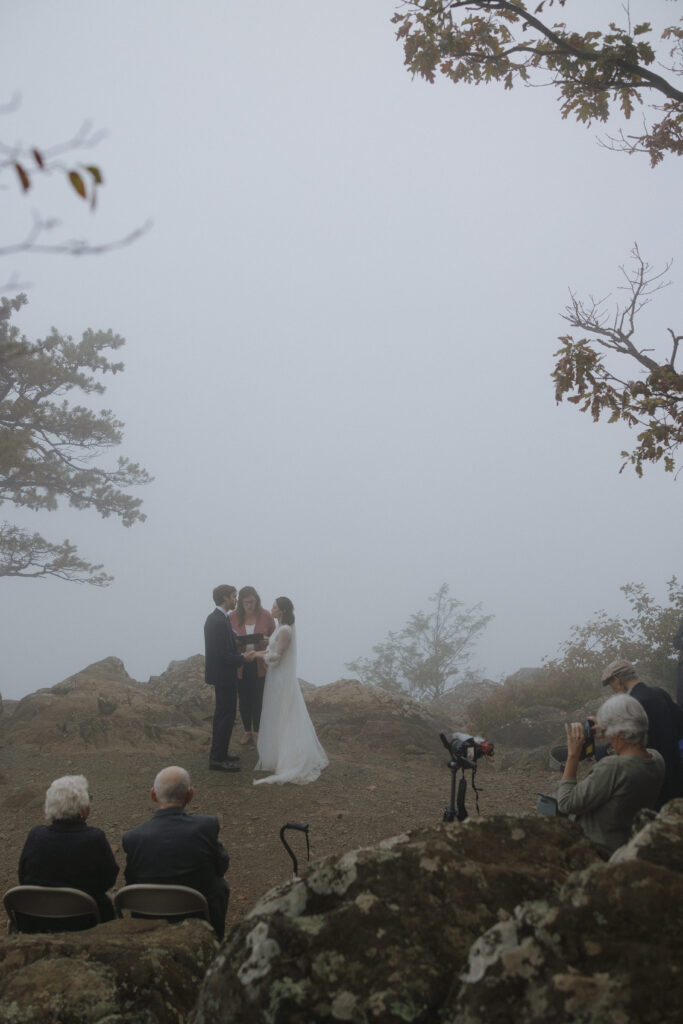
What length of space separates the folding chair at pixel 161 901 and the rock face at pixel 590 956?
1.97 meters

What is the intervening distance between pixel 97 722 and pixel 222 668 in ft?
11.3

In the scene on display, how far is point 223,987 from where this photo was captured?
2.15 meters

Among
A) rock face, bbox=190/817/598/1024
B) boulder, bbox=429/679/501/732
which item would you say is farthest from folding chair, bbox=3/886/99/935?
boulder, bbox=429/679/501/732

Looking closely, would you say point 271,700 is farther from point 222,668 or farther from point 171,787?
point 171,787

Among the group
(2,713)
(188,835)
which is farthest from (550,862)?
(2,713)

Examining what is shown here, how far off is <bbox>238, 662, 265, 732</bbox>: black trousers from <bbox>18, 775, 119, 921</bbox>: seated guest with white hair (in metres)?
6.04

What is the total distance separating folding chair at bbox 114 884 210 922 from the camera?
3.49 metres

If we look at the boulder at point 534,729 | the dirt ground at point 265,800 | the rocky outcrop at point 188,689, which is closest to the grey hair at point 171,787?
the dirt ground at point 265,800

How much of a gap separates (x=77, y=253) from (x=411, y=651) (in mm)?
23612

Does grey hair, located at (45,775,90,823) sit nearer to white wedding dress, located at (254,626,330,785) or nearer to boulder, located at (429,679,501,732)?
white wedding dress, located at (254,626,330,785)

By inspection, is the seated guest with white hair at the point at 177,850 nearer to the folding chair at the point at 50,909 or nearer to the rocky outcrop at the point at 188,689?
the folding chair at the point at 50,909

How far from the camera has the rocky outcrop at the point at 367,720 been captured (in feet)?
38.6

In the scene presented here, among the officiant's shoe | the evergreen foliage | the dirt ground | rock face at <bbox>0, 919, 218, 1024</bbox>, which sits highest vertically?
the evergreen foliage

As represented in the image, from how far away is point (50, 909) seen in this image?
3.56 m
